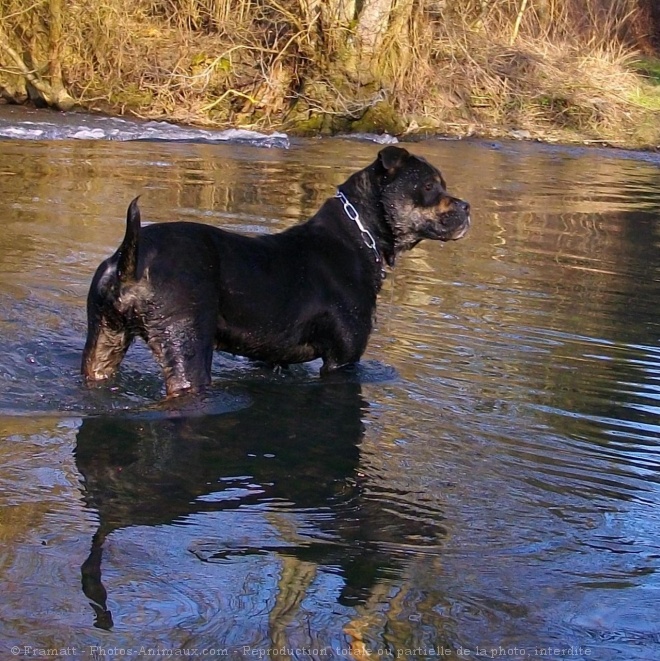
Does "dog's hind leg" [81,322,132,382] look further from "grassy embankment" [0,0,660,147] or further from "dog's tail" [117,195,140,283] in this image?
"grassy embankment" [0,0,660,147]

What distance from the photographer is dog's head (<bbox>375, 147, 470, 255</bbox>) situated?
7.14 metres

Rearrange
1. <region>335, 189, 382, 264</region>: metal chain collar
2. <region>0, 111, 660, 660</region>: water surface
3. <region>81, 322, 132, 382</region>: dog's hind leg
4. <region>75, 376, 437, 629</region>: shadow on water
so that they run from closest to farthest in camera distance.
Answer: <region>0, 111, 660, 660</region>: water surface, <region>75, 376, 437, 629</region>: shadow on water, <region>81, 322, 132, 382</region>: dog's hind leg, <region>335, 189, 382, 264</region>: metal chain collar

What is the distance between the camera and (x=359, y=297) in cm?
675

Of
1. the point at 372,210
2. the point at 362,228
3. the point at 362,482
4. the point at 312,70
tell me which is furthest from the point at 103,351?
the point at 312,70

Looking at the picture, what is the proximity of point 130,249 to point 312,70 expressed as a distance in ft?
57.6

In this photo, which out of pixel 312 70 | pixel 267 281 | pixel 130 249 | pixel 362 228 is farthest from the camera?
pixel 312 70

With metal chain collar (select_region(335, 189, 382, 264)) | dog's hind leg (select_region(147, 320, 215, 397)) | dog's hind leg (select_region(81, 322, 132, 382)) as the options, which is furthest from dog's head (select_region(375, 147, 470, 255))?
dog's hind leg (select_region(81, 322, 132, 382))

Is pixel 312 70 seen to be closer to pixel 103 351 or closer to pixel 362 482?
pixel 103 351

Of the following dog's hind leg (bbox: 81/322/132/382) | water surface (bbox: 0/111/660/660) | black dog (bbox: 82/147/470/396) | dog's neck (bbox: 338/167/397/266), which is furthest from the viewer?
dog's neck (bbox: 338/167/397/266)

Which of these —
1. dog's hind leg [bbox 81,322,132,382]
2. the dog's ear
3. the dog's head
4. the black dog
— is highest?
the dog's ear

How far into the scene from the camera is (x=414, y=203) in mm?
7199

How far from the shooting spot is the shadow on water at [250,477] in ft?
13.9

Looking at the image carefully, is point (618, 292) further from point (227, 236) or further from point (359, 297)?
point (227, 236)

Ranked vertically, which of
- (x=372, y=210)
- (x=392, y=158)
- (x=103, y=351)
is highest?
(x=392, y=158)
